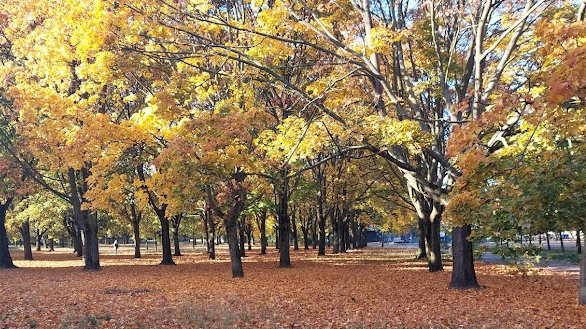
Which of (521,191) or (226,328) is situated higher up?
(521,191)

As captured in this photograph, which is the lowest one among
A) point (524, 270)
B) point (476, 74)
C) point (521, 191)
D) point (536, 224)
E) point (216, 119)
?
point (524, 270)

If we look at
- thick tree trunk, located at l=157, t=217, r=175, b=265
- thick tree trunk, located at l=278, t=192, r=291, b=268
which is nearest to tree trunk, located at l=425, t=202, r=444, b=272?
thick tree trunk, located at l=278, t=192, r=291, b=268

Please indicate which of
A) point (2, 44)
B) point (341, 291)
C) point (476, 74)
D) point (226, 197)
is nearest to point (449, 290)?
point (341, 291)

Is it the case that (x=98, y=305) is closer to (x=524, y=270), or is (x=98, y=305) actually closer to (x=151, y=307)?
(x=151, y=307)

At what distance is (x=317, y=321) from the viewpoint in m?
8.36

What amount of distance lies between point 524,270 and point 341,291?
301 inches

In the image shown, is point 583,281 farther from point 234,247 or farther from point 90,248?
point 90,248

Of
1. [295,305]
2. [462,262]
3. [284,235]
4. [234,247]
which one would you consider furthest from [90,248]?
[462,262]

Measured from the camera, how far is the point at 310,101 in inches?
420

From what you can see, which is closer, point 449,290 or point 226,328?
point 226,328

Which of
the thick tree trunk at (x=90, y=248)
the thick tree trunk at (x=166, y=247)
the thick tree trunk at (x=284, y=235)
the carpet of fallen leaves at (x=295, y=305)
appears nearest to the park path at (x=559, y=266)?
the carpet of fallen leaves at (x=295, y=305)

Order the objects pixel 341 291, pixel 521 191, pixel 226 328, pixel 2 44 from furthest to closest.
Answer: pixel 2 44 < pixel 341 291 < pixel 226 328 < pixel 521 191

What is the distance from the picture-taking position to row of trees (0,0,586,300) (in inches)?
268

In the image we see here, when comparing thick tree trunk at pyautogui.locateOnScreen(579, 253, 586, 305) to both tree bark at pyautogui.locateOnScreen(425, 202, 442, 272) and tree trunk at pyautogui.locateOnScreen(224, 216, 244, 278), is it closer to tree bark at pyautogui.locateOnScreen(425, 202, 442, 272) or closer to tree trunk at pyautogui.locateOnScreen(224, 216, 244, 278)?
tree bark at pyautogui.locateOnScreen(425, 202, 442, 272)
